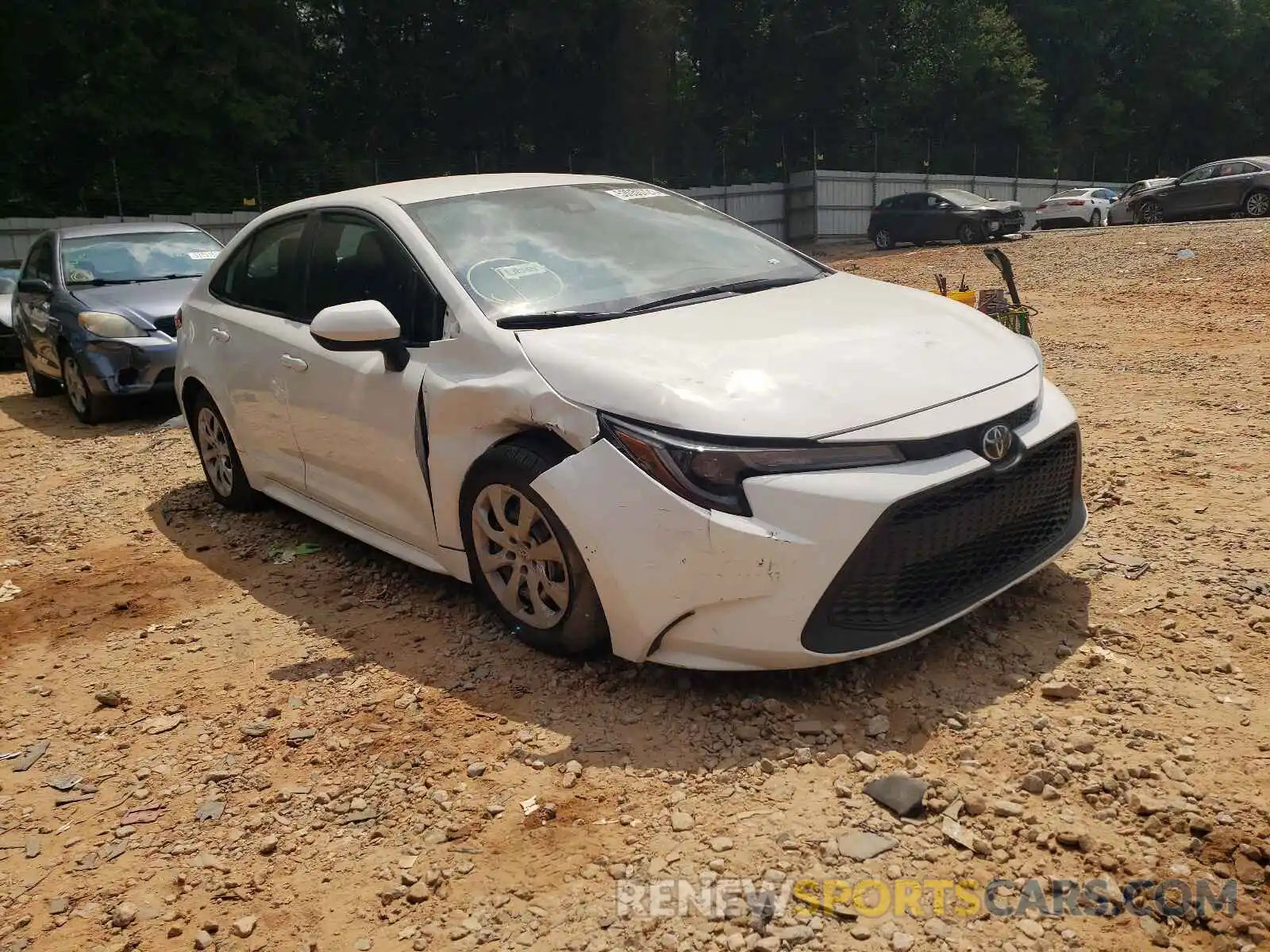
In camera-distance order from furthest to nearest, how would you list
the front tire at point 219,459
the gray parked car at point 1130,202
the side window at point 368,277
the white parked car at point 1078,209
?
1. the white parked car at point 1078,209
2. the gray parked car at point 1130,202
3. the front tire at point 219,459
4. the side window at point 368,277

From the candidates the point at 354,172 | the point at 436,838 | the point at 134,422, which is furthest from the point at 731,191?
the point at 436,838

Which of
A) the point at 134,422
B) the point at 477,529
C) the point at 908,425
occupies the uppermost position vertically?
the point at 908,425

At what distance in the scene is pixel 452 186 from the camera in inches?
175

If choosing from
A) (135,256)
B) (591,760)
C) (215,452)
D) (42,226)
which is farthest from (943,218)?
(591,760)

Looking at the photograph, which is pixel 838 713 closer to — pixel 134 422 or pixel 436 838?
pixel 436 838

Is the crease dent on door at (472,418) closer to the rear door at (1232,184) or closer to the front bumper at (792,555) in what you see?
the front bumper at (792,555)

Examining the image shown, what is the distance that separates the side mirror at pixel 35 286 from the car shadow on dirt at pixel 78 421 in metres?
1.07

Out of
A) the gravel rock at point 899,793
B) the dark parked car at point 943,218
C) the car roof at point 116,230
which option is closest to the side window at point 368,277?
the gravel rock at point 899,793

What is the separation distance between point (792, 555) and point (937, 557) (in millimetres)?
481

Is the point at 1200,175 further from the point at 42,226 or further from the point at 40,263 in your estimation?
the point at 42,226

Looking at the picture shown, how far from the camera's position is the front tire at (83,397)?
8469 millimetres

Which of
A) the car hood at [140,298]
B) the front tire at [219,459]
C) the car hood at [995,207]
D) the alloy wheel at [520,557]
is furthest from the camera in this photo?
the car hood at [995,207]

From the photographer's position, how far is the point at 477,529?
363 cm

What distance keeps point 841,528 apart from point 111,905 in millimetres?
2077
